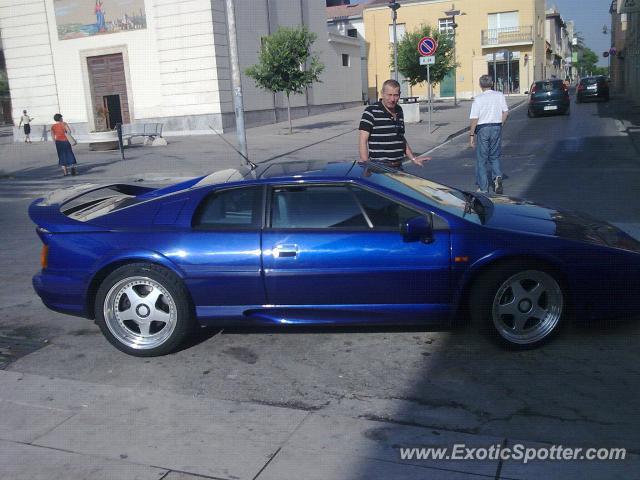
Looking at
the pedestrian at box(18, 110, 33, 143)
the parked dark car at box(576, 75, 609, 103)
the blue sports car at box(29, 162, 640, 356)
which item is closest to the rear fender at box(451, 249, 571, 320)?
the blue sports car at box(29, 162, 640, 356)

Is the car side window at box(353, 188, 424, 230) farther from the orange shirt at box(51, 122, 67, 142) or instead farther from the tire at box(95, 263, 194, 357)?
the orange shirt at box(51, 122, 67, 142)

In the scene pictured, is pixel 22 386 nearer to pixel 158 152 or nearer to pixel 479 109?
pixel 479 109

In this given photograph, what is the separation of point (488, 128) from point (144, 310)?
6996mm

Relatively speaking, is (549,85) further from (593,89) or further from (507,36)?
(507,36)

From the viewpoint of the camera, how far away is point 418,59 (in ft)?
131

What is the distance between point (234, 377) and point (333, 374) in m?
0.66

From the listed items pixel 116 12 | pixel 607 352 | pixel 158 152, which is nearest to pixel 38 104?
pixel 116 12

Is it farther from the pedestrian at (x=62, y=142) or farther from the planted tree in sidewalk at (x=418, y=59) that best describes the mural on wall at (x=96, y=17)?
the planted tree in sidewalk at (x=418, y=59)

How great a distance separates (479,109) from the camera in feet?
32.7

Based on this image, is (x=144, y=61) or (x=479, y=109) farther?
(x=144, y=61)

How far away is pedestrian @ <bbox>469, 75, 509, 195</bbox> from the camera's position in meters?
9.88

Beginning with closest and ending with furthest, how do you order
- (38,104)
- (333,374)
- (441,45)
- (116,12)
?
(333,374) → (116,12) → (38,104) → (441,45)

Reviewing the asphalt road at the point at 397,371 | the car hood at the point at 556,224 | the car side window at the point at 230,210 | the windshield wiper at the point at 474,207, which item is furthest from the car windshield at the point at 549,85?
the car side window at the point at 230,210

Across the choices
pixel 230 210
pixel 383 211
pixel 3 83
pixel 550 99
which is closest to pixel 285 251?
pixel 230 210
